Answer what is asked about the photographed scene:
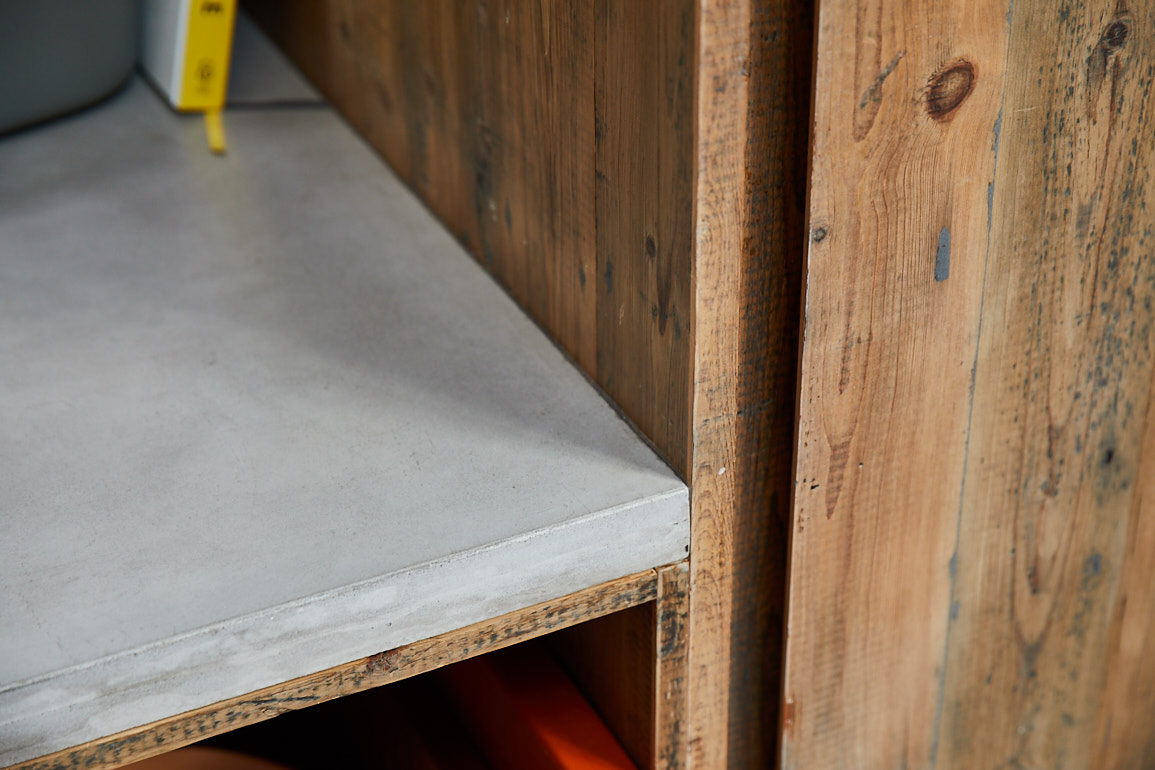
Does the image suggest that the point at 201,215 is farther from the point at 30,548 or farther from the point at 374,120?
the point at 30,548

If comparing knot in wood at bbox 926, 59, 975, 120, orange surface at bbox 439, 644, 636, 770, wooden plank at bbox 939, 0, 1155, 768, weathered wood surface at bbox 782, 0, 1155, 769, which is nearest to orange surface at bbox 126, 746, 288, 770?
orange surface at bbox 439, 644, 636, 770

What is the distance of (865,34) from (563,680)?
0.49 metres

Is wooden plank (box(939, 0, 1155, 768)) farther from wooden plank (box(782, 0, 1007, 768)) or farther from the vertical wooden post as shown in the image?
the vertical wooden post

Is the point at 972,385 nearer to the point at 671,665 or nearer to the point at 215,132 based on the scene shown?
the point at 671,665

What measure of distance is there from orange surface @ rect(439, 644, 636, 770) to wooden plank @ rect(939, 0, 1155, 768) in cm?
25

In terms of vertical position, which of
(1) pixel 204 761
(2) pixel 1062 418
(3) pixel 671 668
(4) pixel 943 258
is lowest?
(1) pixel 204 761

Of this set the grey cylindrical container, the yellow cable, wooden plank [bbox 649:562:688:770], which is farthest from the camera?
the yellow cable

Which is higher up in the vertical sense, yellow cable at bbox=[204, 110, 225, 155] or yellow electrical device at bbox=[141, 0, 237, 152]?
yellow electrical device at bbox=[141, 0, 237, 152]

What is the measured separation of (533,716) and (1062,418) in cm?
40

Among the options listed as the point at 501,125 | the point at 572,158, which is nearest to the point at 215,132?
the point at 501,125

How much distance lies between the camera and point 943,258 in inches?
25.4

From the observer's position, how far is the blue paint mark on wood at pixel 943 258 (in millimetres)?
638

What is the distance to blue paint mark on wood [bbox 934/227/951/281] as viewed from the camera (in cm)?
64

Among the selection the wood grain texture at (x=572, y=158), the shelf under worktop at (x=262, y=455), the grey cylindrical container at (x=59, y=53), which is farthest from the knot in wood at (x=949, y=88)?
the grey cylindrical container at (x=59, y=53)
